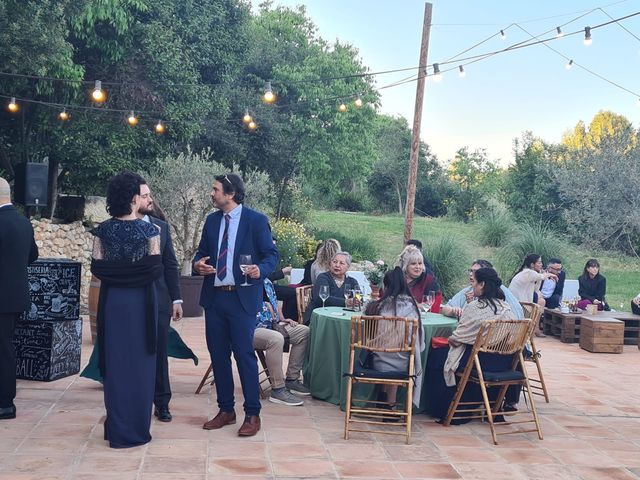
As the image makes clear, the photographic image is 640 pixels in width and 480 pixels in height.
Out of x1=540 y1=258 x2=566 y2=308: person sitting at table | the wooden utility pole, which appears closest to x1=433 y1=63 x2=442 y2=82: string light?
the wooden utility pole

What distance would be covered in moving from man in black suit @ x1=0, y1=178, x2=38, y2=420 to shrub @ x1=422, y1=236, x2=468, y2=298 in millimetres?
10669

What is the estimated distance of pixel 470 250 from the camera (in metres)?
15.7

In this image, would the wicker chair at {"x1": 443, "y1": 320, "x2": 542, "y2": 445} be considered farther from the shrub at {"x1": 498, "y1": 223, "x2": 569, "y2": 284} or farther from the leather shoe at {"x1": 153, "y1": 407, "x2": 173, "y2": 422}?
the shrub at {"x1": 498, "y1": 223, "x2": 569, "y2": 284}

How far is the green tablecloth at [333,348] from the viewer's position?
223 inches

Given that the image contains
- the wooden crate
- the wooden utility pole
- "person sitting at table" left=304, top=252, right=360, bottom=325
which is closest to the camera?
"person sitting at table" left=304, top=252, right=360, bottom=325

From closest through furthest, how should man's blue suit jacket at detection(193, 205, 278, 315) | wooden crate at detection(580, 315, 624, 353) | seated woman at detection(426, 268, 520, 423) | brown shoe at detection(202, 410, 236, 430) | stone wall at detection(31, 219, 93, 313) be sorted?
man's blue suit jacket at detection(193, 205, 278, 315), brown shoe at detection(202, 410, 236, 430), seated woman at detection(426, 268, 520, 423), wooden crate at detection(580, 315, 624, 353), stone wall at detection(31, 219, 93, 313)

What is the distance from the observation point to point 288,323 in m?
6.11

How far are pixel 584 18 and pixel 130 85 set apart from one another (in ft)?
26.0

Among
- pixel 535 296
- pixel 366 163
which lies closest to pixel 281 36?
pixel 366 163

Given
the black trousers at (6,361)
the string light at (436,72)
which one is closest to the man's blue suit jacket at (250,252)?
the black trousers at (6,361)

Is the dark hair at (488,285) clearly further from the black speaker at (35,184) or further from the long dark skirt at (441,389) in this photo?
the black speaker at (35,184)

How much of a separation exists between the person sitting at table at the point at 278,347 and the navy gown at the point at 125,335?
141cm

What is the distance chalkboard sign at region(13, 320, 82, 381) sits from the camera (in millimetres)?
6148

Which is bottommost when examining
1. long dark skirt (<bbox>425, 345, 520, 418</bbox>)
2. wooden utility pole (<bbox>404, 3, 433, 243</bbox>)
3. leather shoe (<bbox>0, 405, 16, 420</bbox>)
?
leather shoe (<bbox>0, 405, 16, 420</bbox>)
